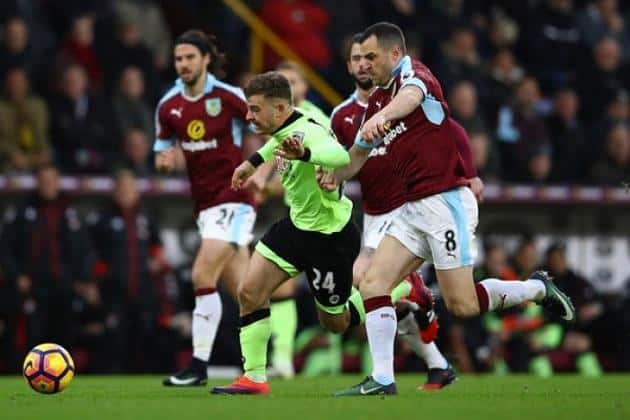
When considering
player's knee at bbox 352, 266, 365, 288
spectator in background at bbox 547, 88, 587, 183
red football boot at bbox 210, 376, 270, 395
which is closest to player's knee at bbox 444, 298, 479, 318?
red football boot at bbox 210, 376, 270, 395

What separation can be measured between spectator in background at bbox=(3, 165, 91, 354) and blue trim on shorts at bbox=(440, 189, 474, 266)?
6.46m

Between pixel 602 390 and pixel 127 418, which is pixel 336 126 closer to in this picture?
pixel 602 390

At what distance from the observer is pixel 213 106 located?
1280cm

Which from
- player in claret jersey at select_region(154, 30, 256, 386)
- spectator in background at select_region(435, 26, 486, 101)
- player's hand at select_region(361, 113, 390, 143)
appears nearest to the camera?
player's hand at select_region(361, 113, 390, 143)

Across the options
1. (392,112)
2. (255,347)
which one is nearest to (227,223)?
(255,347)

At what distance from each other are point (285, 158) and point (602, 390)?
3.28 m

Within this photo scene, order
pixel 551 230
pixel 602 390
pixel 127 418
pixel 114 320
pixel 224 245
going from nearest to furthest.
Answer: pixel 127 418, pixel 602 390, pixel 224 245, pixel 114 320, pixel 551 230

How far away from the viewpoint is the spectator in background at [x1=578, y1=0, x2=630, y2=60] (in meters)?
21.9

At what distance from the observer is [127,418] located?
8.71m

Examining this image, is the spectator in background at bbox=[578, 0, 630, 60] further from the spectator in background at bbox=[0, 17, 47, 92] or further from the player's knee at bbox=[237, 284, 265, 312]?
the player's knee at bbox=[237, 284, 265, 312]

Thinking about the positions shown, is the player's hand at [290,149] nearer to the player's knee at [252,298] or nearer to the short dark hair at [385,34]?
the short dark hair at [385,34]

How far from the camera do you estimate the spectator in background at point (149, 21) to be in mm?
19453

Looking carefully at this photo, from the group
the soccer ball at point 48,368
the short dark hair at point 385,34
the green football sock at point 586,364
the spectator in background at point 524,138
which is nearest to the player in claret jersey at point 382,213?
the short dark hair at point 385,34

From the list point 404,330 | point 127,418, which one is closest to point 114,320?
point 404,330
